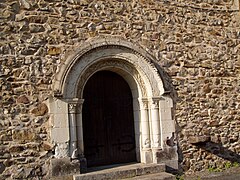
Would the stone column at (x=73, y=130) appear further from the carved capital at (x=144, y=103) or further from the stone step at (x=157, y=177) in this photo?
the carved capital at (x=144, y=103)

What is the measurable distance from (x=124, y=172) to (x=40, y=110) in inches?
71.6

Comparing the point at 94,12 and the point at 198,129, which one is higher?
the point at 94,12

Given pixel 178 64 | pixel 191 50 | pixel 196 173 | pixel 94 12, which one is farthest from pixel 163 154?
pixel 94 12

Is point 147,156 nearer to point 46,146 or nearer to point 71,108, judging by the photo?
point 71,108

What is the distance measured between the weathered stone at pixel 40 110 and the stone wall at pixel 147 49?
16 millimetres

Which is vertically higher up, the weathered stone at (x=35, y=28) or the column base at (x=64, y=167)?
the weathered stone at (x=35, y=28)

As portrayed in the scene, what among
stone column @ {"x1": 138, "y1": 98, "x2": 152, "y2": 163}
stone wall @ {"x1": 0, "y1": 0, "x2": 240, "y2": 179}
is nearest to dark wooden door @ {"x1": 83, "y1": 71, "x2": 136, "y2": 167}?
stone column @ {"x1": 138, "y1": 98, "x2": 152, "y2": 163}

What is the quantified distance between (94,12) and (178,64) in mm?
2002

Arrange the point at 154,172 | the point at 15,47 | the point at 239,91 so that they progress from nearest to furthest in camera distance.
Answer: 1. the point at 15,47
2. the point at 154,172
3. the point at 239,91

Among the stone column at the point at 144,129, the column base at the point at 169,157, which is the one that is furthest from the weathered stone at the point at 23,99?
the column base at the point at 169,157

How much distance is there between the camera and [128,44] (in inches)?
227

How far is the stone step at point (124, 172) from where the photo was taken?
5150 mm

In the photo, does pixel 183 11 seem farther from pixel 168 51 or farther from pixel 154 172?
pixel 154 172

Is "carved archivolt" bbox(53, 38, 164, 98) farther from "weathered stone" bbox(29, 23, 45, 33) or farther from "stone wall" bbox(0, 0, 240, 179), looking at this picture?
"weathered stone" bbox(29, 23, 45, 33)
